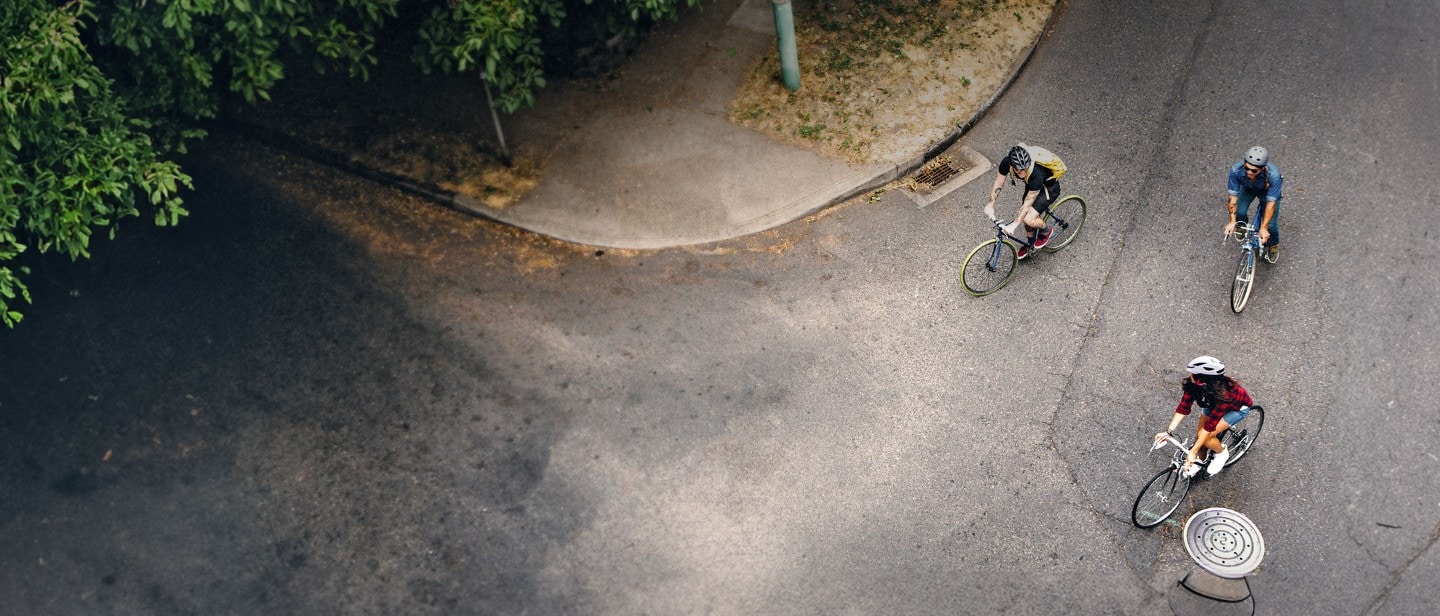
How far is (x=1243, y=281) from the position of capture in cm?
1091

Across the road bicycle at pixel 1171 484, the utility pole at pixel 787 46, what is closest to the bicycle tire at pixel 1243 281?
the road bicycle at pixel 1171 484

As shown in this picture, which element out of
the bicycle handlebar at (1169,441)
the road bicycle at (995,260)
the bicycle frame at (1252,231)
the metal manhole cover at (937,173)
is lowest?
the bicycle handlebar at (1169,441)

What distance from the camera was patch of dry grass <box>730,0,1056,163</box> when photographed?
13.0 meters

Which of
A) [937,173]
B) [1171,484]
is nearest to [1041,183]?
[937,173]

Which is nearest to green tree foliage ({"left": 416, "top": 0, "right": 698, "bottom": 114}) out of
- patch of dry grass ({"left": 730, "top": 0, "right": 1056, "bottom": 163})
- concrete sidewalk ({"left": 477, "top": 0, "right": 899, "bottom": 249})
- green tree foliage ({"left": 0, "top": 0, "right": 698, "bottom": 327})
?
green tree foliage ({"left": 0, "top": 0, "right": 698, "bottom": 327})

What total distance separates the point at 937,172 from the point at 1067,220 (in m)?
1.63

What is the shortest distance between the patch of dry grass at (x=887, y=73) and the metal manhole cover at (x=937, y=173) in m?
0.29

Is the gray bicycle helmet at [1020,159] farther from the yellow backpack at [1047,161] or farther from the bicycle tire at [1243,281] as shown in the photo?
the bicycle tire at [1243,281]

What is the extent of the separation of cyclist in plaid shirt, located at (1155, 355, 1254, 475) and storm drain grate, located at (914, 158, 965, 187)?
4196mm

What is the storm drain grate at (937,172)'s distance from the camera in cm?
1264

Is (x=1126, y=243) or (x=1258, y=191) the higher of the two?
(x=1258, y=191)

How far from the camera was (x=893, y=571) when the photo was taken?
31.5ft

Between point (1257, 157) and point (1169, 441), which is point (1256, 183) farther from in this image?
point (1169, 441)

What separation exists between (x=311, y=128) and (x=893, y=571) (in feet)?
29.8
